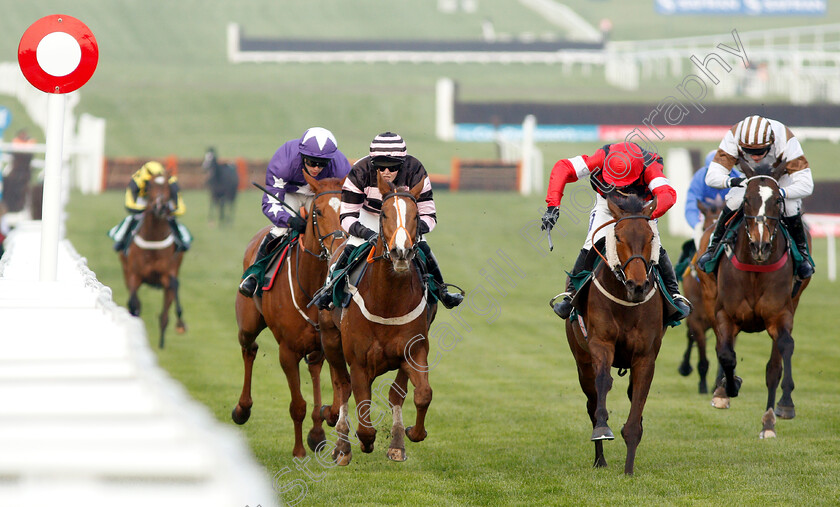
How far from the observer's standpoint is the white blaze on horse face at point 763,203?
776 cm

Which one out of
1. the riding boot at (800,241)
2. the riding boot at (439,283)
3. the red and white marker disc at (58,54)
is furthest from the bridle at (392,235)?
the riding boot at (800,241)

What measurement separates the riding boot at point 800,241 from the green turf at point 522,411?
1.16 meters

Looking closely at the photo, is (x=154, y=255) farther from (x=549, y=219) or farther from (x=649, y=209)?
(x=649, y=209)

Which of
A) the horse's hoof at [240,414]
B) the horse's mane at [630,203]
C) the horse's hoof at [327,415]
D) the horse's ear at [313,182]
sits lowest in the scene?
the horse's hoof at [240,414]

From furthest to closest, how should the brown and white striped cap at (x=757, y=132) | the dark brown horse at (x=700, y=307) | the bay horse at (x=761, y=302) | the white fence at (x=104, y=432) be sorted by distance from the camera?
the dark brown horse at (x=700, y=307) → the bay horse at (x=761, y=302) → the brown and white striped cap at (x=757, y=132) → the white fence at (x=104, y=432)

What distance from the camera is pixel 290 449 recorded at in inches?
310

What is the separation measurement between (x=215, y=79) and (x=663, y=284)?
118 ft

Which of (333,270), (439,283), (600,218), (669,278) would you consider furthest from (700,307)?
(333,270)

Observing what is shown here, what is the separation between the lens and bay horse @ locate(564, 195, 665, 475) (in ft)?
21.4

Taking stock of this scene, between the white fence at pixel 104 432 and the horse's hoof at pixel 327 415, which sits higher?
the white fence at pixel 104 432

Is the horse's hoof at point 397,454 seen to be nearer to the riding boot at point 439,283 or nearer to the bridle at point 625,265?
the riding boot at point 439,283

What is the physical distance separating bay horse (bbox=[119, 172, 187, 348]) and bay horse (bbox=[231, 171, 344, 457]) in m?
5.66

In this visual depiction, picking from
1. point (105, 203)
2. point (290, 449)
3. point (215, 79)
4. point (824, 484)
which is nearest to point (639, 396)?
point (824, 484)

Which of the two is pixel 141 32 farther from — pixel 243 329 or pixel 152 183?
pixel 243 329
